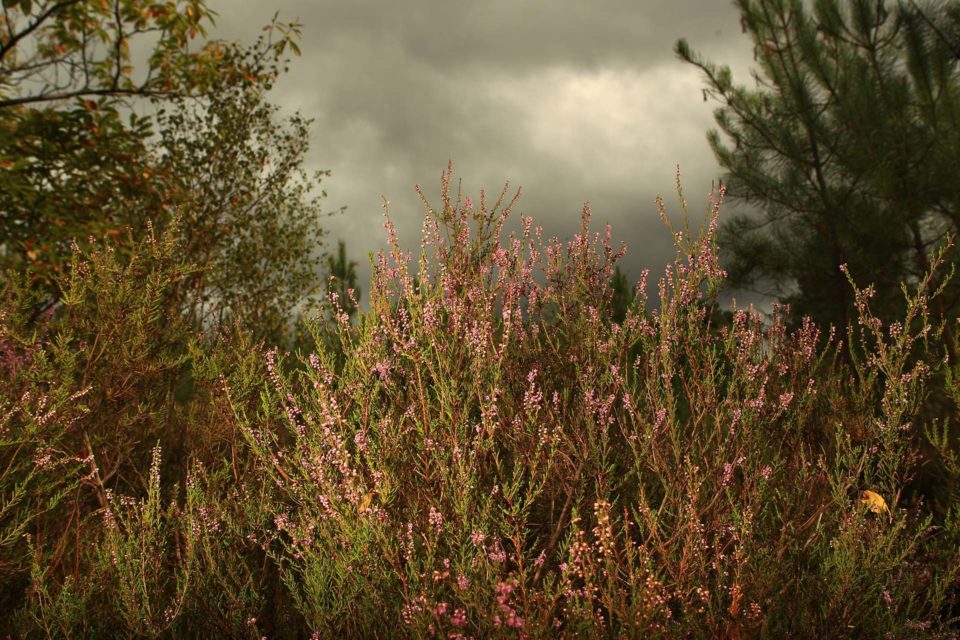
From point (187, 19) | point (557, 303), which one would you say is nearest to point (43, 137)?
point (187, 19)

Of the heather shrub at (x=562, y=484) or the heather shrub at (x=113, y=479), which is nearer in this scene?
the heather shrub at (x=562, y=484)

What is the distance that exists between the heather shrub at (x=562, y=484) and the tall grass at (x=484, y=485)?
0.02 meters

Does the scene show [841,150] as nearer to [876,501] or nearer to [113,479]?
[876,501]

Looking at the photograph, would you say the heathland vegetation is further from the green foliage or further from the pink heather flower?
the green foliage

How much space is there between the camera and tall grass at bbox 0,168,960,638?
9.88 feet

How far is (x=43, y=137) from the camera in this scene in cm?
795

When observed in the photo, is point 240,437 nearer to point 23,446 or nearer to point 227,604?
point 23,446

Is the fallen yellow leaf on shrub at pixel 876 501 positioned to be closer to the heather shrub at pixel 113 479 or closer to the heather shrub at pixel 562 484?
the heather shrub at pixel 562 484

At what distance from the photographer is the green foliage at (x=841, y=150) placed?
385 inches

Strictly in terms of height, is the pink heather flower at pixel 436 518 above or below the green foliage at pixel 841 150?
below

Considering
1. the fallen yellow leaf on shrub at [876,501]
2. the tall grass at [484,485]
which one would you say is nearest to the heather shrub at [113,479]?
the tall grass at [484,485]

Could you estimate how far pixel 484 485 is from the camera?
142 inches

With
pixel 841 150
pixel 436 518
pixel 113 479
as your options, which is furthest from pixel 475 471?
pixel 841 150

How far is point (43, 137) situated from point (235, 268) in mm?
2473
